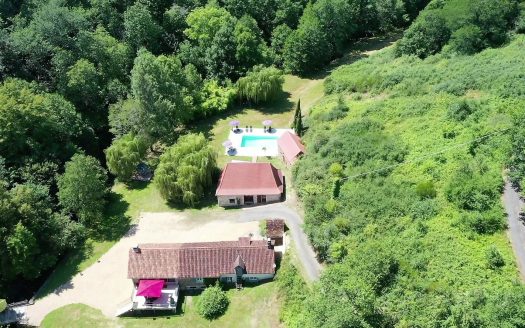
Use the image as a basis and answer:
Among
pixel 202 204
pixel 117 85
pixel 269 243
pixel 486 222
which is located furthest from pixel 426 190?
pixel 117 85

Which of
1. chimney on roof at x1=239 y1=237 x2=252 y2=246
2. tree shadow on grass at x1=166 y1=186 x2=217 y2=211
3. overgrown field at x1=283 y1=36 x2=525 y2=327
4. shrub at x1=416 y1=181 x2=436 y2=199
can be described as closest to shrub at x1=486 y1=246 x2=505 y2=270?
overgrown field at x1=283 y1=36 x2=525 y2=327

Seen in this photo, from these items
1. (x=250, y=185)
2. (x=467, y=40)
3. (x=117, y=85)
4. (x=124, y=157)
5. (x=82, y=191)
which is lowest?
(x=250, y=185)

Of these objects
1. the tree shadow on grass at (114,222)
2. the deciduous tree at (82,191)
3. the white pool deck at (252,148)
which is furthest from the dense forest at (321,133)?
the white pool deck at (252,148)

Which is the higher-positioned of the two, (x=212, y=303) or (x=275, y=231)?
(x=275, y=231)

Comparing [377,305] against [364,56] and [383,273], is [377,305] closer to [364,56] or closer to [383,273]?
[383,273]

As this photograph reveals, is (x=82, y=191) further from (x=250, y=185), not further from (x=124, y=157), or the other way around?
(x=250, y=185)

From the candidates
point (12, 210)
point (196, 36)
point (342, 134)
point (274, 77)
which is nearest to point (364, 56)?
point (274, 77)

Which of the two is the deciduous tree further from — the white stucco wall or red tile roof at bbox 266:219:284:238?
red tile roof at bbox 266:219:284:238
